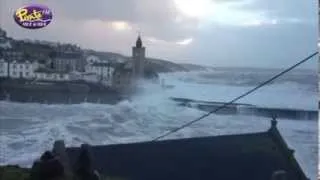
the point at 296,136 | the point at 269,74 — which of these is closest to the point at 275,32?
the point at 269,74

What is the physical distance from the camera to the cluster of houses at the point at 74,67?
268 centimetres

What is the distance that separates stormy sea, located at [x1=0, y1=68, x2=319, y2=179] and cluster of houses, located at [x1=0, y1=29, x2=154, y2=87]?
10 cm

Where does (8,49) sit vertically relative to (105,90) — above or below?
above

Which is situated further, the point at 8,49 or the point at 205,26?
the point at 205,26

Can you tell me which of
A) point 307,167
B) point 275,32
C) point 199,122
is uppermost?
point 275,32

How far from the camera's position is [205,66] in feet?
9.29

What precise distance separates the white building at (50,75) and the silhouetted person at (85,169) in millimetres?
356

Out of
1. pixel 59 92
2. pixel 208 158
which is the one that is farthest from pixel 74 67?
pixel 208 158

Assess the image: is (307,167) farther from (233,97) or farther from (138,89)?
(138,89)

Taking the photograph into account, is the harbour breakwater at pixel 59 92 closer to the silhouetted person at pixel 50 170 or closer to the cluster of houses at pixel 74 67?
the cluster of houses at pixel 74 67

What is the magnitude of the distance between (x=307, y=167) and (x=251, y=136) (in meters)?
0.29

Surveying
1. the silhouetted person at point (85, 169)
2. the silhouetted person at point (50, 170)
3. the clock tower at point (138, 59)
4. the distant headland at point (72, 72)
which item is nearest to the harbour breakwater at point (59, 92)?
the distant headland at point (72, 72)

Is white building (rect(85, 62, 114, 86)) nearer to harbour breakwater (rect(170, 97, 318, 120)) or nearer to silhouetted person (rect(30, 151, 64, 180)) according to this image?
harbour breakwater (rect(170, 97, 318, 120))

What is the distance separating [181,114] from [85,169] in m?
0.49
